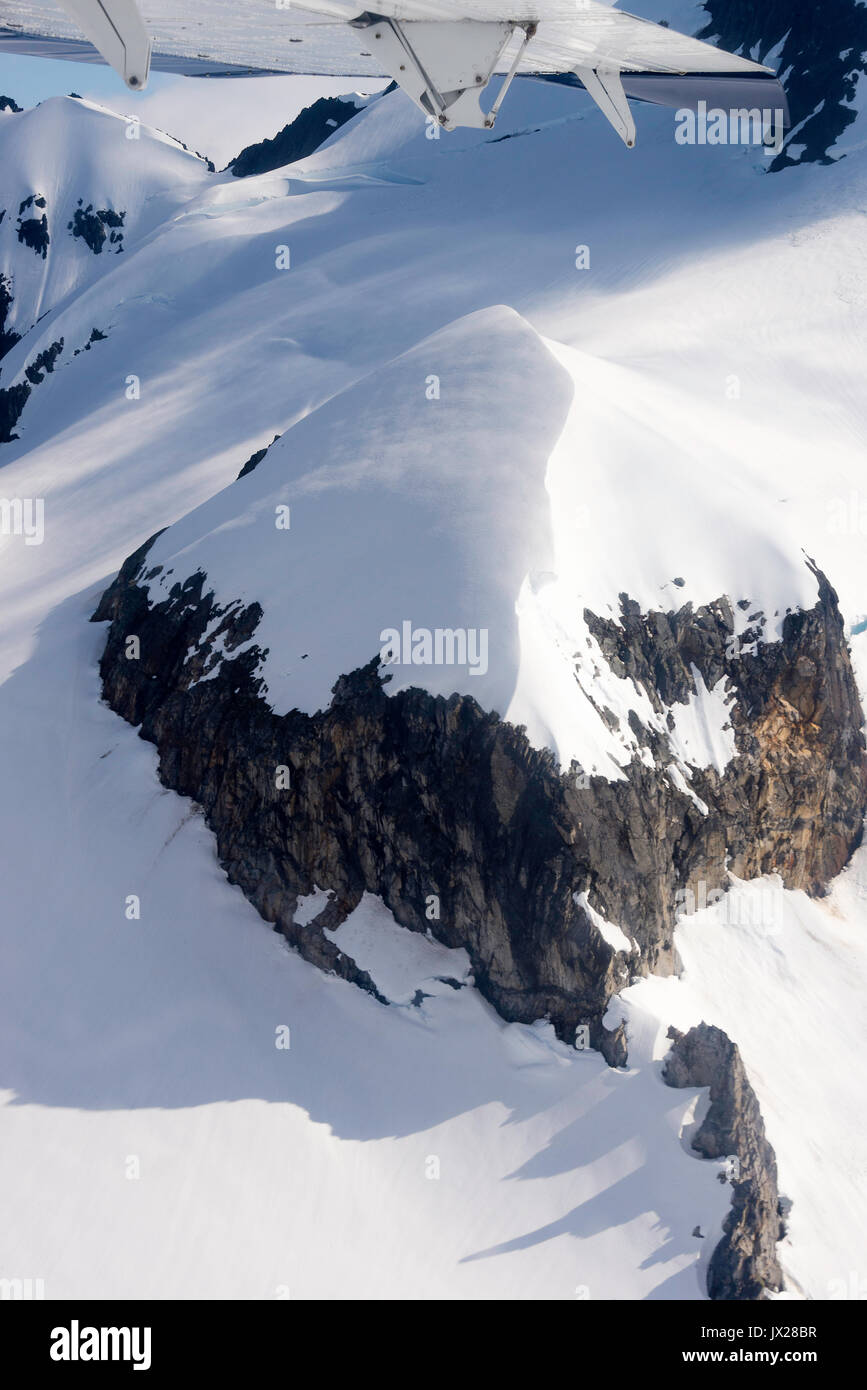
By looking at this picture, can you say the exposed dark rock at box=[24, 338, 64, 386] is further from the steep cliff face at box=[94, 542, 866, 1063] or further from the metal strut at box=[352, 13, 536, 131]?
the metal strut at box=[352, 13, 536, 131]

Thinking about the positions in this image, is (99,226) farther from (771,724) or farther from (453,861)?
(453,861)

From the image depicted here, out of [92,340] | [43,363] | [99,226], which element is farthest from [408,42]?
[99,226]

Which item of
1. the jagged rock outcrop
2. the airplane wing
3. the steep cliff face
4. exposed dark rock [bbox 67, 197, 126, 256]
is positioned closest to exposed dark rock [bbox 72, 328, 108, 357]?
the steep cliff face

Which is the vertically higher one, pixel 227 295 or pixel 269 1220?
pixel 227 295

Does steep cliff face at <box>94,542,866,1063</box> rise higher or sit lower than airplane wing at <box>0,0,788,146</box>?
lower

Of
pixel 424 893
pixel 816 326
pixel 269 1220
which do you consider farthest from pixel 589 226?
pixel 269 1220

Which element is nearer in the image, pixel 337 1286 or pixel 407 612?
pixel 337 1286

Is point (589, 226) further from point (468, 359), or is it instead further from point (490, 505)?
point (490, 505)
